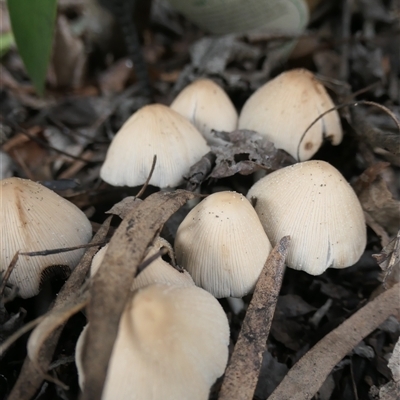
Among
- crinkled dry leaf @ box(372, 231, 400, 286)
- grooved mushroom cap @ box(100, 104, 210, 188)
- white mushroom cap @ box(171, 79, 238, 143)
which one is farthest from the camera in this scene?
white mushroom cap @ box(171, 79, 238, 143)

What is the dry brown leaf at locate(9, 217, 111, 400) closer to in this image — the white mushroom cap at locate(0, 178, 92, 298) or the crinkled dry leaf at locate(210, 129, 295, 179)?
the white mushroom cap at locate(0, 178, 92, 298)

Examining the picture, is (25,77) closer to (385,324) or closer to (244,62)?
(244,62)

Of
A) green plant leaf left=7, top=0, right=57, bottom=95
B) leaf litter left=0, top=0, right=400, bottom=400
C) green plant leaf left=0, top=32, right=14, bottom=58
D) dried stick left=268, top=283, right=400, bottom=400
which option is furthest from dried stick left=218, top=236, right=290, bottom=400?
green plant leaf left=0, top=32, right=14, bottom=58

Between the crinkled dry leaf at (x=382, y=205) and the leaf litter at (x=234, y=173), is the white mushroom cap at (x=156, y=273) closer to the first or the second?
the leaf litter at (x=234, y=173)

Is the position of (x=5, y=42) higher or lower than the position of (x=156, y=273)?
higher

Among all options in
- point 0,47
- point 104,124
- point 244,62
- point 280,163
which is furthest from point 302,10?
point 0,47

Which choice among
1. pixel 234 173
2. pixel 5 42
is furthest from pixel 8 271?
pixel 5 42

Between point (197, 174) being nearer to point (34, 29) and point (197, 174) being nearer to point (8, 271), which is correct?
point (8, 271)
